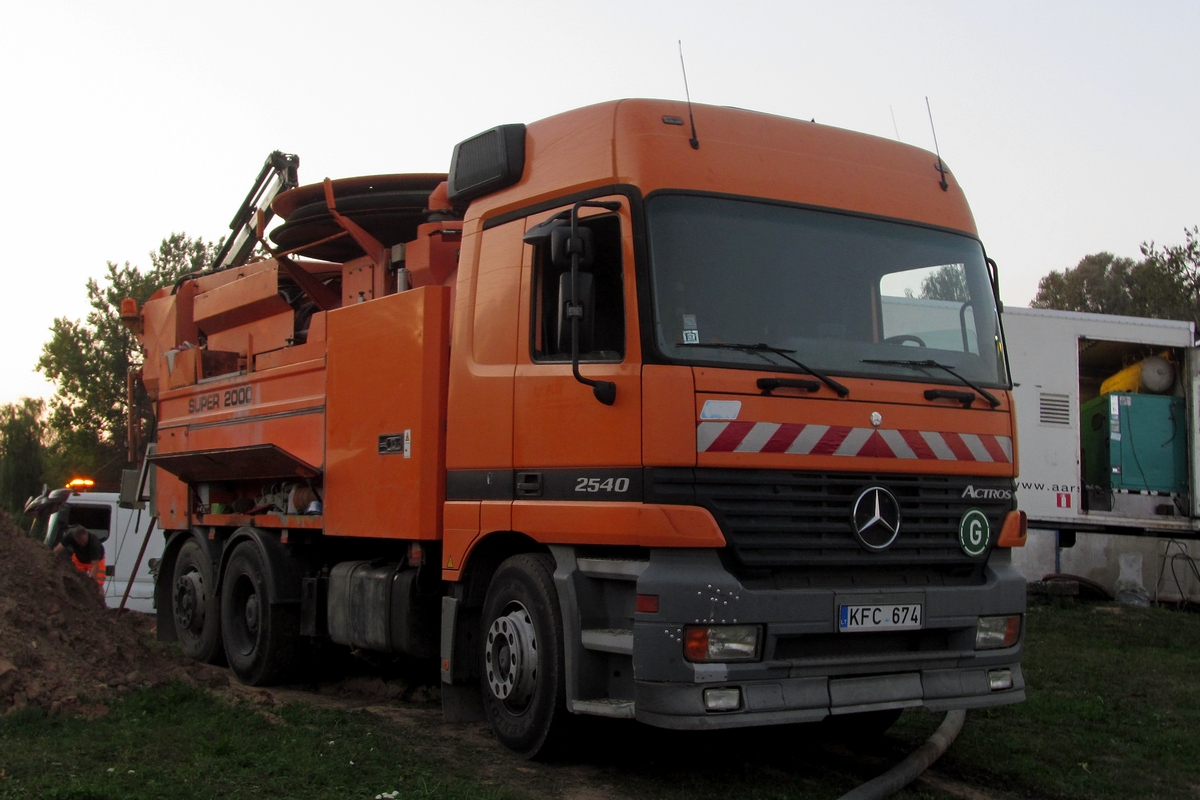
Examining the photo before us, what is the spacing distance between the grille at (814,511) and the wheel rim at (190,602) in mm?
6231

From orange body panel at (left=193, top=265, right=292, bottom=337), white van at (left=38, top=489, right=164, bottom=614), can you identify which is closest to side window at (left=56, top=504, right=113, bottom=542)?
white van at (left=38, top=489, right=164, bottom=614)

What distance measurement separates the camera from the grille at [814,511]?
5.55 m

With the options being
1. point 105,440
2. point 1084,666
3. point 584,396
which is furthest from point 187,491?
point 105,440

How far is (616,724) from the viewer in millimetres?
6953

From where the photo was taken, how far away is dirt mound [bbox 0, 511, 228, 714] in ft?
22.9

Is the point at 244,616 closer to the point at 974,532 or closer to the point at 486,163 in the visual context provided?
the point at 486,163

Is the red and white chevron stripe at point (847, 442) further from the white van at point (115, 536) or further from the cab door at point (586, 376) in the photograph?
the white van at point (115, 536)

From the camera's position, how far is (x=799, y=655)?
5.73 m

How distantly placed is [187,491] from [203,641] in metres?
1.40

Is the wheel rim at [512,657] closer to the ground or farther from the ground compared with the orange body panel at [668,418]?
closer to the ground

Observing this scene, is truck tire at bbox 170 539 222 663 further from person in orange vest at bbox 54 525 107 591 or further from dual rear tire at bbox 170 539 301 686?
person in orange vest at bbox 54 525 107 591

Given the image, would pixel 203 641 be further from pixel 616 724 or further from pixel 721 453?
pixel 721 453

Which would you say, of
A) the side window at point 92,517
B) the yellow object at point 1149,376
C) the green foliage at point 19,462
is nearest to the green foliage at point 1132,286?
the yellow object at point 1149,376

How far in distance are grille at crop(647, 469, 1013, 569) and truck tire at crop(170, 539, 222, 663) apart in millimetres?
5911
